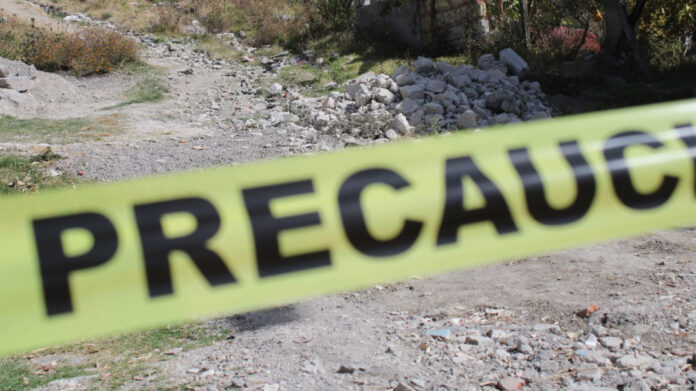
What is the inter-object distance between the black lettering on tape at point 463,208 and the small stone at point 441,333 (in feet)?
6.26

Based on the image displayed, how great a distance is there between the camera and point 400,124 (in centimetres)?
855

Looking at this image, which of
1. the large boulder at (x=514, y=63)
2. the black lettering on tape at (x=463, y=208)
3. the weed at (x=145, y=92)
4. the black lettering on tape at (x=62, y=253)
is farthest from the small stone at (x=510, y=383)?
the weed at (x=145, y=92)

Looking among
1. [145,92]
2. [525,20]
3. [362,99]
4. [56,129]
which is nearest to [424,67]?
[362,99]

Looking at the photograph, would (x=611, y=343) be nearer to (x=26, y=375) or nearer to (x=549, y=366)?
→ (x=549, y=366)

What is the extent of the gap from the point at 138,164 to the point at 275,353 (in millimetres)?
4934

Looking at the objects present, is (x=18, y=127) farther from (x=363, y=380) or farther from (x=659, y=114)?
(x=659, y=114)

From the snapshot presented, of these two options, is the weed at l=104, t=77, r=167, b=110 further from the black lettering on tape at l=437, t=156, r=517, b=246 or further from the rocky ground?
the black lettering on tape at l=437, t=156, r=517, b=246

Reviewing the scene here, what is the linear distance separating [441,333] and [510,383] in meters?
0.57

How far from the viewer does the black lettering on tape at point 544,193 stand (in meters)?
1.59

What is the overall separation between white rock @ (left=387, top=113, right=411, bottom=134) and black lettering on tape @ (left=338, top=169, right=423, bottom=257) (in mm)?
7102

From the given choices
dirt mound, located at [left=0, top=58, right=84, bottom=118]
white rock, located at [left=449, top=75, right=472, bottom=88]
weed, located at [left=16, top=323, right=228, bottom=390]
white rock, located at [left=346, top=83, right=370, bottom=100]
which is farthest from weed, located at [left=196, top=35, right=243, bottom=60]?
weed, located at [left=16, top=323, right=228, bottom=390]

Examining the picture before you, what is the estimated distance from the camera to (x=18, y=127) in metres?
9.63

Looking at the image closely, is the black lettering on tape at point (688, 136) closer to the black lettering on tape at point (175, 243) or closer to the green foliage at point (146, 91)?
the black lettering on tape at point (175, 243)

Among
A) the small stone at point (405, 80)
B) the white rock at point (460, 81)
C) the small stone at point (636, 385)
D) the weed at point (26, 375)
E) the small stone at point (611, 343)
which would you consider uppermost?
the small stone at point (405, 80)
